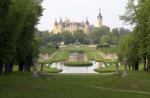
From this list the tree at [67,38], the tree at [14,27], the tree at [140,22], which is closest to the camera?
the tree at [14,27]

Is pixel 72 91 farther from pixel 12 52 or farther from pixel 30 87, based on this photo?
pixel 12 52

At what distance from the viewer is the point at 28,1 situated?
3853cm

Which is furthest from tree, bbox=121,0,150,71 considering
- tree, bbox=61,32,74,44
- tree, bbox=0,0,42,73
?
tree, bbox=61,32,74,44

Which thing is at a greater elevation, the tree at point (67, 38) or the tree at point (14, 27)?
the tree at point (67, 38)

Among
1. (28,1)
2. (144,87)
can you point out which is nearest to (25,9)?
(28,1)

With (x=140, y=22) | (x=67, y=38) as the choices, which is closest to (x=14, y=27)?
(x=140, y=22)

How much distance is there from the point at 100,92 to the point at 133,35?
22.7 m

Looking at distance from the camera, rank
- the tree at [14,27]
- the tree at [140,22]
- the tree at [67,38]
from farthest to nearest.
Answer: the tree at [67,38]
the tree at [140,22]
the tree at [14,27]

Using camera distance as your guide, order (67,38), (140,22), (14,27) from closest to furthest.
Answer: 1. (14,27)
2. (140,22)
3. (67,38)

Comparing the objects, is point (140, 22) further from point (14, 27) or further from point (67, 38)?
point (67, 38)

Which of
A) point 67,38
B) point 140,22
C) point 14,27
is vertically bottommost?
point 14,27

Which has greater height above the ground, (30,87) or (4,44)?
(4,44)

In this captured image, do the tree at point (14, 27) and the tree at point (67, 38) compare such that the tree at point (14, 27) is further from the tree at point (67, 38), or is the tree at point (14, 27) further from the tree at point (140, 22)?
the tree at point (67, 38)

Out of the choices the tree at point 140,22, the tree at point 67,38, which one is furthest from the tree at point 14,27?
the tree at point 67,38
